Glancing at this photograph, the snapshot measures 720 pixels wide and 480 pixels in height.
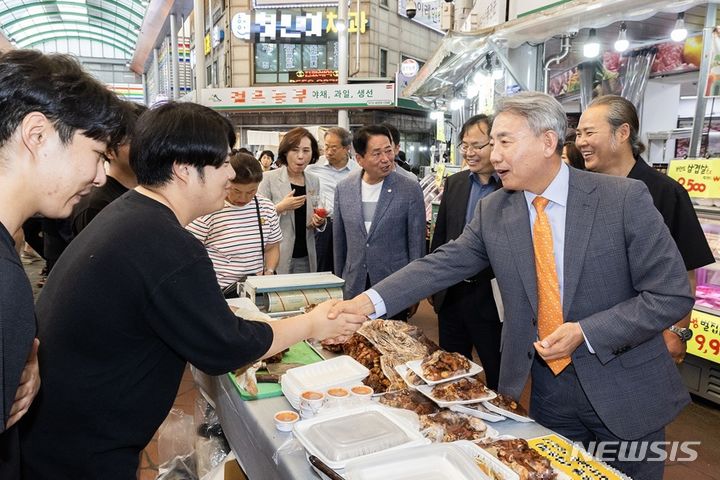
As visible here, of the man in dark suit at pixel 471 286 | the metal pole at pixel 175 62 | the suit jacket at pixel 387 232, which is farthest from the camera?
the metal pole at pixel 175 62

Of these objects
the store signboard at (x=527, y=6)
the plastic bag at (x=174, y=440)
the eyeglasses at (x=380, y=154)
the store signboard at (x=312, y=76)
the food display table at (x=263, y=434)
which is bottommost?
the plastic bag at (x=174, y=440)

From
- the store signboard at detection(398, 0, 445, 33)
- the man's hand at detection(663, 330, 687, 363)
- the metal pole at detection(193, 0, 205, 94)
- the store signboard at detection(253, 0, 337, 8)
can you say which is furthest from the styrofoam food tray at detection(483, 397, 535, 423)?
the store signboard at detection(398, 0, 445, 33)

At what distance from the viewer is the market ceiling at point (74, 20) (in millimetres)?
32625

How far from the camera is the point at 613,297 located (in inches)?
70.8

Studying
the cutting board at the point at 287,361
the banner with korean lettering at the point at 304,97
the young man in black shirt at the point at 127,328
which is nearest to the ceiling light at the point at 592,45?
the cutting board at the point at 287,361

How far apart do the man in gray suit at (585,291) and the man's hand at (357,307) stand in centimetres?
57

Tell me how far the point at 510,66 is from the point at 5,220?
5.31 meters

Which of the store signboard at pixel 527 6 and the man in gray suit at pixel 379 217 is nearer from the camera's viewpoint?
the man in gray suit at pixel 379 217

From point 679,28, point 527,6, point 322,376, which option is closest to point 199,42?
point 527,6

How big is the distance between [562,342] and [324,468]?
2.89 feet

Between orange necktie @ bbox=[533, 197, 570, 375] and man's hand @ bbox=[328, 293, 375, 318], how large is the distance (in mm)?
709

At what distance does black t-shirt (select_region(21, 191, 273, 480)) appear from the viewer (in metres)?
1.32

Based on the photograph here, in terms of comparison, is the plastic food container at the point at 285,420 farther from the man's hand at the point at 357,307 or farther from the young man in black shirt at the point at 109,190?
the young man in black shirt at the point at 109,190

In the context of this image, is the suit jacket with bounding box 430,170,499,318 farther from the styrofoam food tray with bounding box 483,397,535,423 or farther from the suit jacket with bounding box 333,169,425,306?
the styrofoam food tray with bounding box 483,397,535,423
